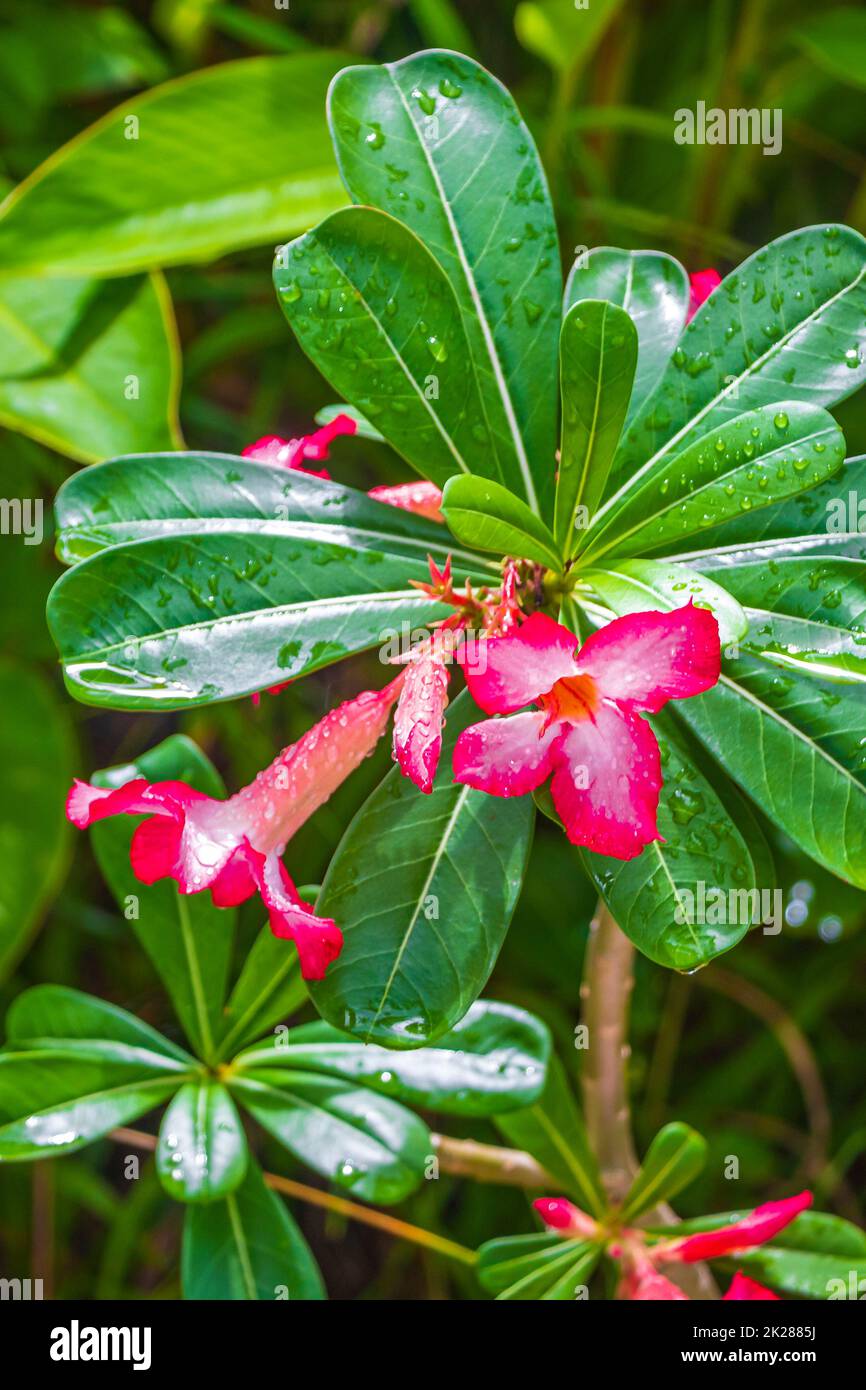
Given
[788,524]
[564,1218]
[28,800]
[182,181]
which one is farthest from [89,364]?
[564,1218]

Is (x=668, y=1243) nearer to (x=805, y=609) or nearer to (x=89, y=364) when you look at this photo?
(x=805, y=609)

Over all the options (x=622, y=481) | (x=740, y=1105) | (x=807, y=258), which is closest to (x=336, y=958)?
(x=622, y=481)

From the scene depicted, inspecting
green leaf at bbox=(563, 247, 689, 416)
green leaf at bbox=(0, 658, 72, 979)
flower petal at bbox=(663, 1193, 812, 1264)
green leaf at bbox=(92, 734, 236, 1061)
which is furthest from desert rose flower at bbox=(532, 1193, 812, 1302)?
green leaf at bbox=(0, 658, 72, 979)

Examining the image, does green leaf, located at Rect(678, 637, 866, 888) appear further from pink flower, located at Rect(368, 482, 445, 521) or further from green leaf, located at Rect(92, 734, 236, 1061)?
green leaf, located at Rect(92, 734, 236, 1061)

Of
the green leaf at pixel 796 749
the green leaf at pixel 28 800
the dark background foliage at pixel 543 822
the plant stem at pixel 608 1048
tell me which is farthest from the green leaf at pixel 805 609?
the green leaf at pixel 28 800

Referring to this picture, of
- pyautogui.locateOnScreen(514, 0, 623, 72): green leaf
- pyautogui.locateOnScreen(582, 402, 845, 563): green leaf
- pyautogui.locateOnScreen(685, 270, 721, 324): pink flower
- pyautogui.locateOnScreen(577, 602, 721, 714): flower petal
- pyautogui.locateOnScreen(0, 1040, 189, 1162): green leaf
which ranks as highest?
pyautogui.locateOnScreen(514, 0, 623, 72): green leaf

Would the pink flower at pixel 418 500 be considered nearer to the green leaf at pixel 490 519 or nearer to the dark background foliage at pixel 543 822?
the green leaf at pixel 490 519

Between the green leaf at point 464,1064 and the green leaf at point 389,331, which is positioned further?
the green leaf at point 464,1064
